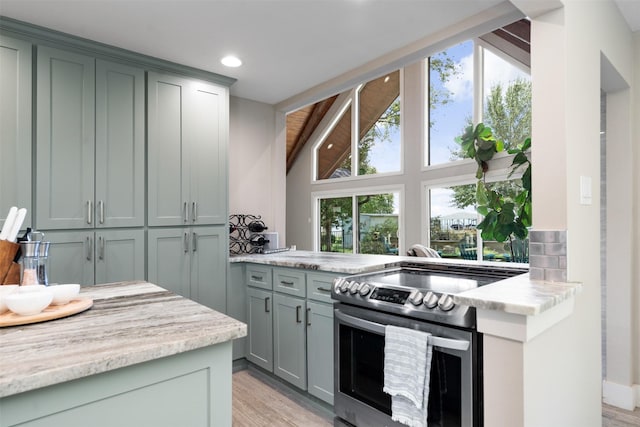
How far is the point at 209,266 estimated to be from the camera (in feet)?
9.93

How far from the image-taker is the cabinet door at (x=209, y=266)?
2.95m

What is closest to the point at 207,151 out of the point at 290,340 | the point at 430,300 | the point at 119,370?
the point at 290,340

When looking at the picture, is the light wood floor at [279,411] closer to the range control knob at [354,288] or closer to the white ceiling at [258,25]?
the range control knob at [354,288]

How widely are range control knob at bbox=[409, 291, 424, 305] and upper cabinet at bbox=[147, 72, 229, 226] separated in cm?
191

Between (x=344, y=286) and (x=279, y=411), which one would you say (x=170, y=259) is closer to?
(x=279, y=411)

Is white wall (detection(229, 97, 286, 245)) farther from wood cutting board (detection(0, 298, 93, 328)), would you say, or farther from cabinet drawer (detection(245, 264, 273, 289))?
wood cutting board (detection(0, 298, 93, 328))

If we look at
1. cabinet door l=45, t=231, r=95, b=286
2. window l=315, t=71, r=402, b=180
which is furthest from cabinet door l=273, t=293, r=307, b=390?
window l=315, t=71, r=402, b=180

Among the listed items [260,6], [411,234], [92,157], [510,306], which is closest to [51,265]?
[92,157]

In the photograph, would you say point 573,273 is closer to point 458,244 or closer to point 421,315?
point 421,315

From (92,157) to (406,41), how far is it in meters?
2.29

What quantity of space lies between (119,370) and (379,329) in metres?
1.24

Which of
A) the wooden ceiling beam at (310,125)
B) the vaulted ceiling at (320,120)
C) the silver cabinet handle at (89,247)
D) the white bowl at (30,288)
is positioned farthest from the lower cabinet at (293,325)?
the wooden ceiling beam at (310,125)

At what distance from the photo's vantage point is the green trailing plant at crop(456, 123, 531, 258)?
3357 mm

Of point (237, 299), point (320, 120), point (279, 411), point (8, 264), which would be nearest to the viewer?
point (8, 264)
